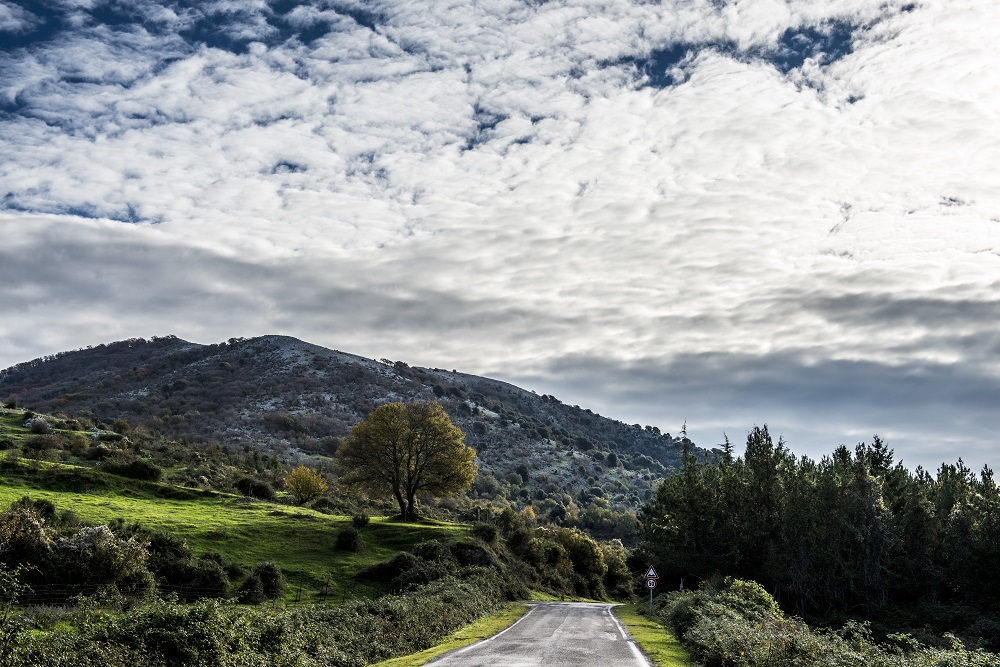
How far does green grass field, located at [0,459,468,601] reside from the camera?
150 feet

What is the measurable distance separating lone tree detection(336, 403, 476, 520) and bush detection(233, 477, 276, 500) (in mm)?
8004

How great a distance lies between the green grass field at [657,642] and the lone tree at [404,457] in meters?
35.2

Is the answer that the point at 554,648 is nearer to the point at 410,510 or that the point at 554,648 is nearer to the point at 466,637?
the point at 466,637

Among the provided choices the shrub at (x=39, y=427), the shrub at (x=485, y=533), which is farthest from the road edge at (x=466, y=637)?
the shrub at (x=39, y=427)

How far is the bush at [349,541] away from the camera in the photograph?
5459 centimetres

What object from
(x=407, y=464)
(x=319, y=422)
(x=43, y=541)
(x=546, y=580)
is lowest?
(x=546, y=580)

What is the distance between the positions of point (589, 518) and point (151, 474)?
106 meters

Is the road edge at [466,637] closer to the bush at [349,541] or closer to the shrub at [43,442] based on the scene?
the bush at [349,541]

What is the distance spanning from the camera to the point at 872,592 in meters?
64.1

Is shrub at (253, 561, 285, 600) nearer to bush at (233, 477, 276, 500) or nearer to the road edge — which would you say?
the road edge

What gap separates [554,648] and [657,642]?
6.33 metres

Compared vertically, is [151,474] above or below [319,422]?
below

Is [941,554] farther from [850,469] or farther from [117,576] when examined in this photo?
[117,576]

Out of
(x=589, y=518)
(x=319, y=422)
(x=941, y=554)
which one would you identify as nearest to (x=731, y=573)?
(x=941, y=554)
